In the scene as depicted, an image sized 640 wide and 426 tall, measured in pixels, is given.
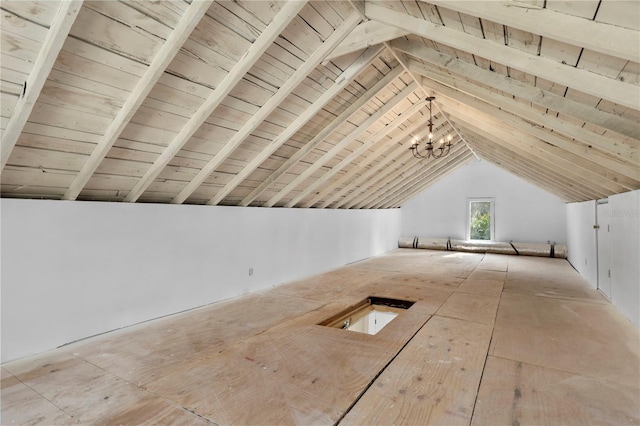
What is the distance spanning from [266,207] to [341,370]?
2997mm

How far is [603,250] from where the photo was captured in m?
4.43

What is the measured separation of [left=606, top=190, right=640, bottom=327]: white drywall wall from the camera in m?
3.15

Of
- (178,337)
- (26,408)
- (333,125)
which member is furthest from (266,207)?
(26,408)

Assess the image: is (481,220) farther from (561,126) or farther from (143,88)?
(143,88)

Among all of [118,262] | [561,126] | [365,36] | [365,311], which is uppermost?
[365,36]

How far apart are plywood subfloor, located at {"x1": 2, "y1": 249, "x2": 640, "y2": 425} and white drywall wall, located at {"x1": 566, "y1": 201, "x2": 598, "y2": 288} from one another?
1379mm

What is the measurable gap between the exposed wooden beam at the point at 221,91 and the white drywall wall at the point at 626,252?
3554mm

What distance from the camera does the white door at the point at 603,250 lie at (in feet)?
13.7

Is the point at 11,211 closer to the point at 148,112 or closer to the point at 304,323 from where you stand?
the point at 148,112

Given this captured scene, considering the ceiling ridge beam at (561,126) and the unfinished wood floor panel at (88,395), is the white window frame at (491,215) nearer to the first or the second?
the ceiling ridge beam at (561,126)

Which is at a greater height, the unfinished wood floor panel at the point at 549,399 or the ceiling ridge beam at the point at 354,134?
the ceiling ridge beam at the point at 354,134

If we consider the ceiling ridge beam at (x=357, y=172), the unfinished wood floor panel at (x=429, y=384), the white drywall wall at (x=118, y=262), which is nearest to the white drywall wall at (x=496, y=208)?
the ceiling ridge beam at (x=357, y=172)

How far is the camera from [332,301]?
4027mm

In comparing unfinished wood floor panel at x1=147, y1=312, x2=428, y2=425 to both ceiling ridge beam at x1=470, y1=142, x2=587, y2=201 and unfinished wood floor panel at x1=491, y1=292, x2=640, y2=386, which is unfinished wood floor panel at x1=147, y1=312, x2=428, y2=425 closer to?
unfinished wood floor panel at x1=491, y1=292, x2=640, y2=386
